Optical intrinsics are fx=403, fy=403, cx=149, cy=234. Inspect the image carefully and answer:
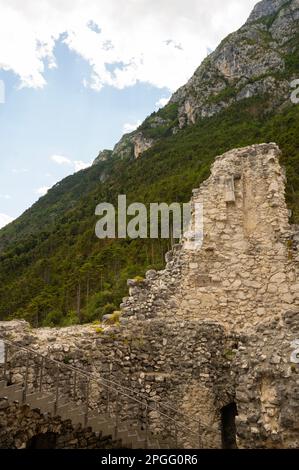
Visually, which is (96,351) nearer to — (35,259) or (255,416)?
(255,416)

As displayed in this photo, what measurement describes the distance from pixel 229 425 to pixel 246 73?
392ft

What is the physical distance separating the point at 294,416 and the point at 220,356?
10.9ft

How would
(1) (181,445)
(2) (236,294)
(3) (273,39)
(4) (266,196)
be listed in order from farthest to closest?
1. (3) (273,39)
2. (4) (266,196)
3. (2) (236,294)
4. (1) (181,445)

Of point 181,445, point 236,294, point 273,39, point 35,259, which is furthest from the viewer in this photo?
point 273,39

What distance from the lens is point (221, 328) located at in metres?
10.6

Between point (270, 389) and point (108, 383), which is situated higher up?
point (270, 389)

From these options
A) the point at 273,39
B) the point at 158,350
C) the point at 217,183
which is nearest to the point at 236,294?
the point at 158,350

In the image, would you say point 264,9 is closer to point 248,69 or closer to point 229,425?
point 248,69

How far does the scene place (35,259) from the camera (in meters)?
73.9

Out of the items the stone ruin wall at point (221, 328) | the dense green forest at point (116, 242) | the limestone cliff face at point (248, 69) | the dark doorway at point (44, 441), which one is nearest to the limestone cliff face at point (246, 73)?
the limestone cliff face at point (248, 69)

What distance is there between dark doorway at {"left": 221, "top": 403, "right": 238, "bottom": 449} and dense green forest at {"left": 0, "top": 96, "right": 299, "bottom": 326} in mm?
18106

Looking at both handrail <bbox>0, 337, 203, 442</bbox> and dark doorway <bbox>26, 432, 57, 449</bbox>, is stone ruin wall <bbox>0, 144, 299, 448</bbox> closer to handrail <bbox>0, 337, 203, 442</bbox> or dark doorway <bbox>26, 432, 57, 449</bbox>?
handrail <bbox>0, 337, 203, 442</bbox>

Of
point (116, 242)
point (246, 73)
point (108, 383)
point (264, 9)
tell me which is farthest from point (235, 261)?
point (264, 9)

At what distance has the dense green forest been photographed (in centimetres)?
4160
